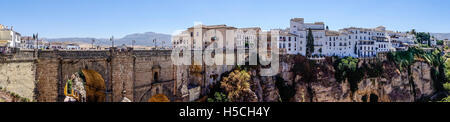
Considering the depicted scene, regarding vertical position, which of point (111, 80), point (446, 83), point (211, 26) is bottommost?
point (446, 83)

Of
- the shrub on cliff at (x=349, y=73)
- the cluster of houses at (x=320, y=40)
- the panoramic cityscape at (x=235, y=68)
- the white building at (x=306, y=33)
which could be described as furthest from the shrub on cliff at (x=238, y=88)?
the white building at (x=306, y=33)

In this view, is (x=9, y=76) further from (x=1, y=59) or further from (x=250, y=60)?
(x=250, y=60)

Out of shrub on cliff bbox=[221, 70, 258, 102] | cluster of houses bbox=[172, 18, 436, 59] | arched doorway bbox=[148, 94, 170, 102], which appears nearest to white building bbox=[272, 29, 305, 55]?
→ cluster of houses bbox=[172, 18, 436, 59]

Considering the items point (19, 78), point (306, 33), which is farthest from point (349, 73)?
point (19, 78)

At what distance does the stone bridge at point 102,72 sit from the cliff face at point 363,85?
1832cm

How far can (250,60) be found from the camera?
114ft

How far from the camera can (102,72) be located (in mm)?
18203

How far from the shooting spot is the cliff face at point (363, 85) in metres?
38.9

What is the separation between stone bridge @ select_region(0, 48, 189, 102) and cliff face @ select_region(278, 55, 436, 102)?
18317mm

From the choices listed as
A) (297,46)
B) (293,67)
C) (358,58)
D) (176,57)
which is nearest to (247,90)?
(176,57)

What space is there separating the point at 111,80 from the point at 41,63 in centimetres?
440

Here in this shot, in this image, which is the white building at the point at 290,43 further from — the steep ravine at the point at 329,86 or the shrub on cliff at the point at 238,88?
the shrub on cliff at the point at 238,88

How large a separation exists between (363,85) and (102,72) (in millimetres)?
37271

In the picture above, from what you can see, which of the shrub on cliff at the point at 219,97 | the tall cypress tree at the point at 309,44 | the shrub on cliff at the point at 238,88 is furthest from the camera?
the tall cypress tree at the point at 309,44
